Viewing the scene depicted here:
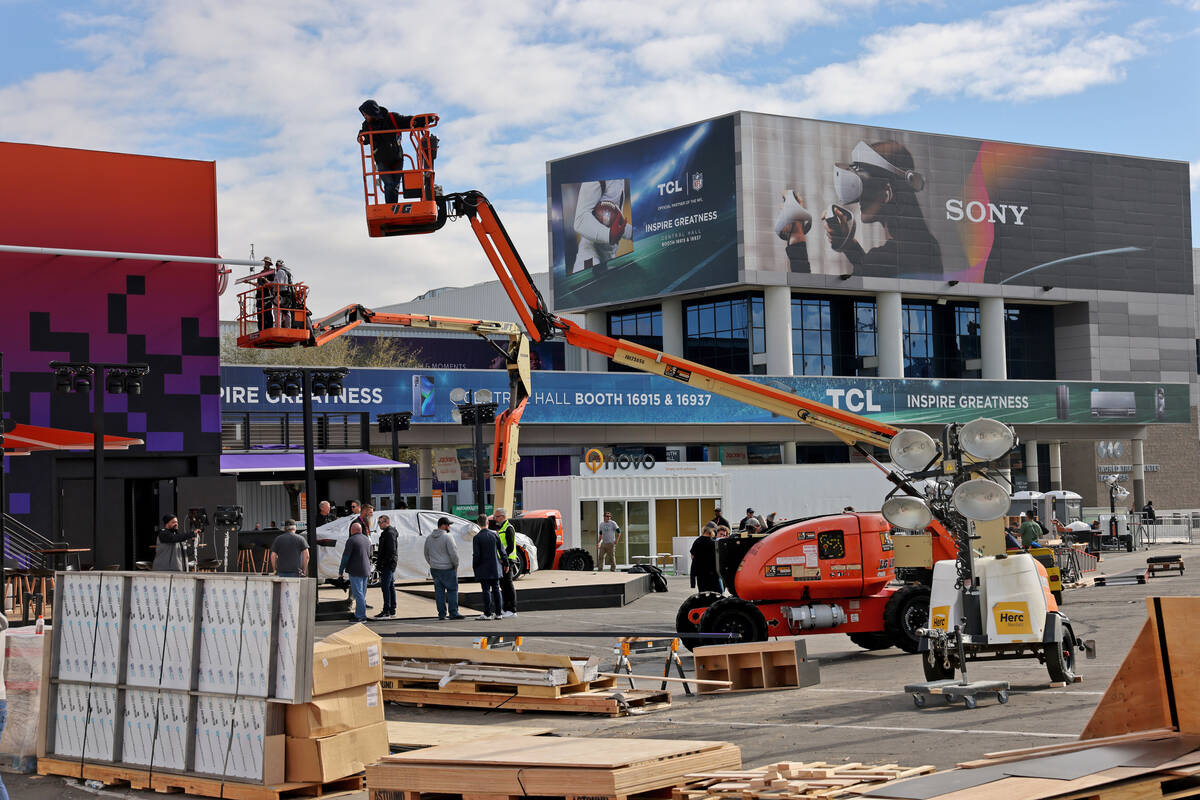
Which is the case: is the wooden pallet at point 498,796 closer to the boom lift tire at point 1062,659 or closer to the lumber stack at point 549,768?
the lumber stack at point 549,768

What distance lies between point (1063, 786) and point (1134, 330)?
70.7 meters

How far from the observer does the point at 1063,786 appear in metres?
7.34

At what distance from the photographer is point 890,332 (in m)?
65.2

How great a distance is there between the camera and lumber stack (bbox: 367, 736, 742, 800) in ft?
28.6

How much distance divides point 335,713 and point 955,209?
5914 cm

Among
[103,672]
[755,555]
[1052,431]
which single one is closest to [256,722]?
[103,672]

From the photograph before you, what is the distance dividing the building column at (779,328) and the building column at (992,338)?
1261 centimetres

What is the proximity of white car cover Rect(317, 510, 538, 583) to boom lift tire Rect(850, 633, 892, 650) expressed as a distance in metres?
11.3

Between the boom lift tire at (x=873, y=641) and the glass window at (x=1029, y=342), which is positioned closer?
the boom lift tire at (x=873, y=641)

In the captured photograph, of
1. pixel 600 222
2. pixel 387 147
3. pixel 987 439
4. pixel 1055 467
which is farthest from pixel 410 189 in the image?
pixel 1055 467

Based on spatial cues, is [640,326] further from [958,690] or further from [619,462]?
[958,690]

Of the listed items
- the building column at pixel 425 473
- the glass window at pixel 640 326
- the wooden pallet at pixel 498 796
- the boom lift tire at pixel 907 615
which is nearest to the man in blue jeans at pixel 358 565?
the boom lift tire at pixel 907 615

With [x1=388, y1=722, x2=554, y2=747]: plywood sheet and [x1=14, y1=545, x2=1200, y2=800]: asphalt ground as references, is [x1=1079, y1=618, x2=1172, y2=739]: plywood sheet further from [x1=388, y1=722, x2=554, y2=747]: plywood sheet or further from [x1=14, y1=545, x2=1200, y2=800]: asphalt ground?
[x1=388, y1=722, x2=554, y2=747]: plywood sheet

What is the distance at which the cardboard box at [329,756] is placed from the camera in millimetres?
10625
